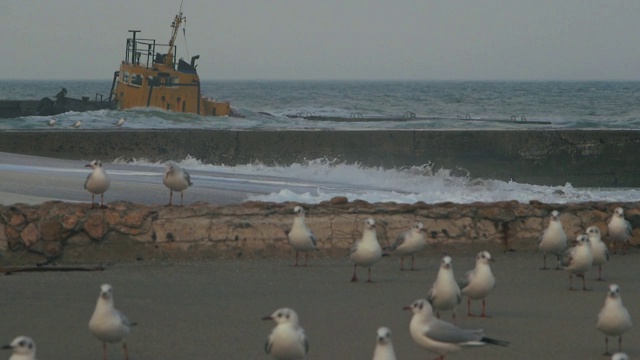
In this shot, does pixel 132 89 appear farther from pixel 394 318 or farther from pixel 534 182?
pixel 394 318

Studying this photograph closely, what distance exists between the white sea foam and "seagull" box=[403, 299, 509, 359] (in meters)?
8.36

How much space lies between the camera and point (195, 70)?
38.7 meters

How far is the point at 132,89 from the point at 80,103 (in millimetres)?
6162

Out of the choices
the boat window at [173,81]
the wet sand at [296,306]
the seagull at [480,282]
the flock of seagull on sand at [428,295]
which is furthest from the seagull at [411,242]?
the boat window at [173,81]

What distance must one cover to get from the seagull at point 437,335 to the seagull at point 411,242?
3.56 meters

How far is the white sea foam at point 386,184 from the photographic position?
54.2 feet

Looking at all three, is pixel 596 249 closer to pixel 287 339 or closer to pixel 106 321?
pixel 287 339

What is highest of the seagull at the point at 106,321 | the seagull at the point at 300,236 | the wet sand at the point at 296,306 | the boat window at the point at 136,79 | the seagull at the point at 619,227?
the boat window at the point at 136,79

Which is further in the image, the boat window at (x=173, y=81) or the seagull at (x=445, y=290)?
the boat window at (x=173, y=81)

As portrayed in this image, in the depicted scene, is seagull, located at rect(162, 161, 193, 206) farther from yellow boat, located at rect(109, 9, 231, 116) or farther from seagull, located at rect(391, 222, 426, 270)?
yellow boat, located at rect(109, 9, 231, 116)

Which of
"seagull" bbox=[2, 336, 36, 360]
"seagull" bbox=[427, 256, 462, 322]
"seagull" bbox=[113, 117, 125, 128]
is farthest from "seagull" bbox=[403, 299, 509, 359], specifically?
"seagull" bbox=[113, 117, 125, 128]

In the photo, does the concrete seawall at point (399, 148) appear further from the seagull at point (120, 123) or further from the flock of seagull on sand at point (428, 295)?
the seagull at point (120, 123)

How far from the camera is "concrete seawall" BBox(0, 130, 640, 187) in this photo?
2278cm

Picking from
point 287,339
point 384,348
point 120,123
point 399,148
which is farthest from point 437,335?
point 120,123
